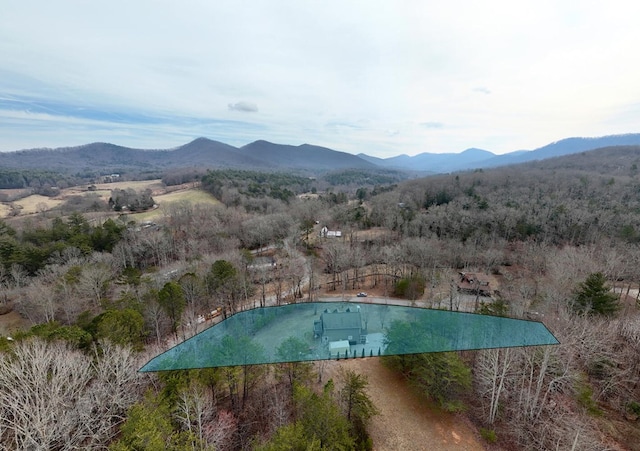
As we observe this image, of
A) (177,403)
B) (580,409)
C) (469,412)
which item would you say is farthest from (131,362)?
(580,409)

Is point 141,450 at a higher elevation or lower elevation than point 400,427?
higher

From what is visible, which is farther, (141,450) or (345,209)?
(345,209)

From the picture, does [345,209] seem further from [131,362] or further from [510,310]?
[131,362]

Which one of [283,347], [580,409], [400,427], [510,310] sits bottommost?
[400,427]

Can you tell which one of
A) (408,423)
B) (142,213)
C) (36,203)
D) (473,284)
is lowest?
(408,423)

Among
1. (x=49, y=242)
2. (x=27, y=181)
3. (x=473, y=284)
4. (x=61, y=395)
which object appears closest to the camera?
(x=61, y=395)
